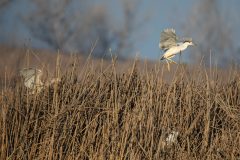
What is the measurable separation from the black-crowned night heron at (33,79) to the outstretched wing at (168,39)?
148 centimetres


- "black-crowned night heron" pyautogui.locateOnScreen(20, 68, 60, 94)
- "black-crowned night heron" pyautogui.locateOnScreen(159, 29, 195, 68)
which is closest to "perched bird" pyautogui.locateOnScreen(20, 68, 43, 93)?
"black-crowned night heron" pyautogui.locateOnScreen(20, 68, 60, 94)

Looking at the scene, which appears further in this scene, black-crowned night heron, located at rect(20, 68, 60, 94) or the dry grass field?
black-crowned night heron, located at rect(20, 68, 60, 94)

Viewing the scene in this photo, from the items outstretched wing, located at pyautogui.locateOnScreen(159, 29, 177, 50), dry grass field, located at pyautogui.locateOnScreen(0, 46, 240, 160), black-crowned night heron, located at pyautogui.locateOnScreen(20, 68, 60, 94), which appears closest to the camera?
dry grass field, located at pyautogui.locateOnScreen(0, 46, 240, 160)

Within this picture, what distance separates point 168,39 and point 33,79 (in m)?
1.59

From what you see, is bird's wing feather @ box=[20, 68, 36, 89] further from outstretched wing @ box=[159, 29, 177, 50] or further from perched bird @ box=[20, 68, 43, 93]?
outstretched wing @ box=[159, 29, 177, 50]

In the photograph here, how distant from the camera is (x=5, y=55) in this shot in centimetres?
1805

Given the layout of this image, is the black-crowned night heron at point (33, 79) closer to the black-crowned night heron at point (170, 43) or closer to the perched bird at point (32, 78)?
the perched bird at point (32, 78)

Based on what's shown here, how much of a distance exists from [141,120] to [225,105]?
2.41ft

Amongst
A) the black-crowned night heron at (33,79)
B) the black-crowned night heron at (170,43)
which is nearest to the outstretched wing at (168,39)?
the black-crowned night heron at (170,43)

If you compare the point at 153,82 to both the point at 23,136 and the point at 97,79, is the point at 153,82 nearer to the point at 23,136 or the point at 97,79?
the point at 97,79

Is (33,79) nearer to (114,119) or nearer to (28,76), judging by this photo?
(28,76)

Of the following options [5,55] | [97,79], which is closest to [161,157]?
[97,79]

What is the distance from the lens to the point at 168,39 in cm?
573

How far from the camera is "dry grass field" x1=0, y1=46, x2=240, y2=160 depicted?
3863 millimetres
